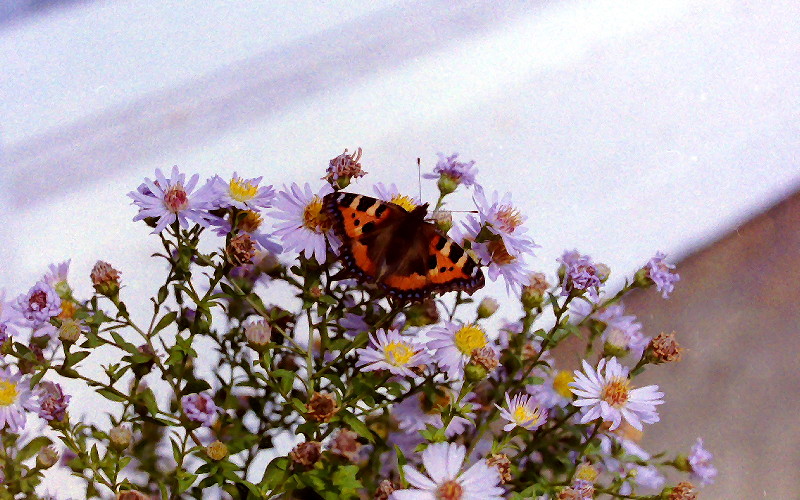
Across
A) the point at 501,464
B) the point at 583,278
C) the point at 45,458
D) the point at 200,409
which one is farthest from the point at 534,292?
the point at 45,458

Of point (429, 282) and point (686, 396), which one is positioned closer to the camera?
point (429, 282)

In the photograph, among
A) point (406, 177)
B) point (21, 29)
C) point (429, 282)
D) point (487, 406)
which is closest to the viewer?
point (429, 282)

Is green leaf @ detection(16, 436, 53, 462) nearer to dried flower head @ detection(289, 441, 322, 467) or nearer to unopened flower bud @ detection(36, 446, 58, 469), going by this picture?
unopened flower bud @ detection(36, 446, 58, 469)

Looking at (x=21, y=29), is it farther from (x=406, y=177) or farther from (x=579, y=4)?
(x=579, y=4)

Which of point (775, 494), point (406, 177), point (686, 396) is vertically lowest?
point (775, 494)

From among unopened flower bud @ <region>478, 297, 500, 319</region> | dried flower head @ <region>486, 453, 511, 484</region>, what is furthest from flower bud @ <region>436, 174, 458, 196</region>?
dried flower head @ <region>486, 453, 511, 484</region>

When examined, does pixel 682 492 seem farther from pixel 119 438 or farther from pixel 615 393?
pixel 119 438

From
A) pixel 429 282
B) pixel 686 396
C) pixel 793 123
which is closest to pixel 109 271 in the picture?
pixel 429 282
